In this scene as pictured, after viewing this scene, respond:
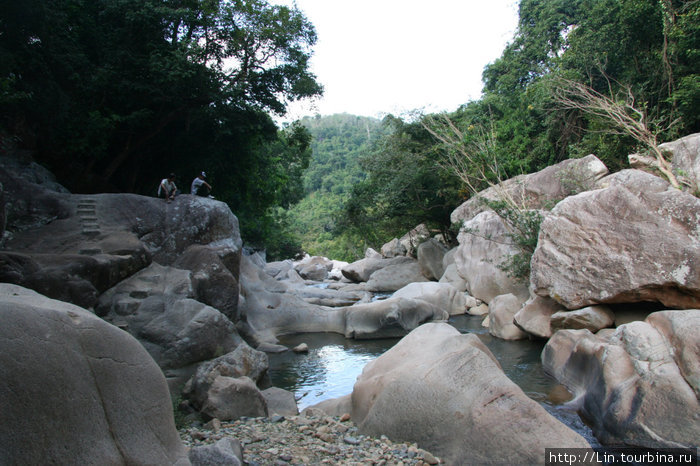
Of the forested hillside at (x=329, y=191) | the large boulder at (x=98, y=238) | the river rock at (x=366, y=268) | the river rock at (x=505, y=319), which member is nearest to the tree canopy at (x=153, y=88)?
the large boulder at (x=98, y=238)

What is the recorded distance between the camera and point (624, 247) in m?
9.40

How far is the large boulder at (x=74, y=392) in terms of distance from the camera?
3.49 meters

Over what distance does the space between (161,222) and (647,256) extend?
34.4 ft

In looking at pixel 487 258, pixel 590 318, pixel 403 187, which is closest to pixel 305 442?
pixel 590 318

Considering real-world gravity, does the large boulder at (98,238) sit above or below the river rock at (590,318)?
above

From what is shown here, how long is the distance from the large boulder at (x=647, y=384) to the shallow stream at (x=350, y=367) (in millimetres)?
421

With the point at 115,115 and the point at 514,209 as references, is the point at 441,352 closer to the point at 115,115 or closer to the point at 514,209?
the point at 514,209

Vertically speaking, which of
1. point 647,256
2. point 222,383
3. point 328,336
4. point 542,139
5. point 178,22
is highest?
point 178,22

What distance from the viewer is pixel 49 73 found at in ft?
37.5

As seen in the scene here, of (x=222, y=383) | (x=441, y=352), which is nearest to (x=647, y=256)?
(x=441, y=352)

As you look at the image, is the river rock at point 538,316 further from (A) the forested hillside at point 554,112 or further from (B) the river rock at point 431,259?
(B) the river rock at point 431,259

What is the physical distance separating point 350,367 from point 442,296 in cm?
624

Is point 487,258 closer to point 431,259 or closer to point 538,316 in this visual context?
point 538,316

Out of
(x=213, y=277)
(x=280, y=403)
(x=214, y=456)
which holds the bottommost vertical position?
(x=280, y=403)
